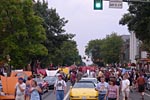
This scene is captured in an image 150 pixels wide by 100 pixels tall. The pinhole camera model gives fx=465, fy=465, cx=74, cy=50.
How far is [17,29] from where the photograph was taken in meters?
45.9

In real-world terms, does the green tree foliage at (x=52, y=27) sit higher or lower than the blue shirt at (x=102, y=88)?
higher

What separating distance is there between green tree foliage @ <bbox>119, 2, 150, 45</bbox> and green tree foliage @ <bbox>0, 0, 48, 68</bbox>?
9.58m

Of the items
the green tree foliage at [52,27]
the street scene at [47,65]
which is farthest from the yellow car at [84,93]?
the green tree foliage at [52,27]

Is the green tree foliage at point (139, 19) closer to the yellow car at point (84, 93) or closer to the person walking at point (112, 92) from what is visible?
the yellow car at point (84, 93)

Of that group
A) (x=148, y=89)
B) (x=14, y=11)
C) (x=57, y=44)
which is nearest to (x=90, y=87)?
(x=148, y=89)

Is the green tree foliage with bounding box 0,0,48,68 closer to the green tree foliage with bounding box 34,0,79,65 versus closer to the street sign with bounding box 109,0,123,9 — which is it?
the street sign with bounding box 109,0,123,9

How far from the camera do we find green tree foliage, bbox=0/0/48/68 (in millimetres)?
44219

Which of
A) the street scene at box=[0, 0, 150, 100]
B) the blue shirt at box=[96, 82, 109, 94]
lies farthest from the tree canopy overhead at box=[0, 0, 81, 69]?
the blue shirt at box=[96, 82, 109, 94]

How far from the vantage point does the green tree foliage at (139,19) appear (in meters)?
45.1

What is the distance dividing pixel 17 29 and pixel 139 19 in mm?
12181

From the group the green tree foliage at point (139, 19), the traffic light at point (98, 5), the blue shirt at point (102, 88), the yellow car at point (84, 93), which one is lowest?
the yellow car at point (84, 93)

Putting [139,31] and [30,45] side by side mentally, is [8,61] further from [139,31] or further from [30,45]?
[139,31]

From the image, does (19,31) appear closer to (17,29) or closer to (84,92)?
(17,29)

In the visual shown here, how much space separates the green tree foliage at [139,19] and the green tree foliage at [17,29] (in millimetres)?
9577
